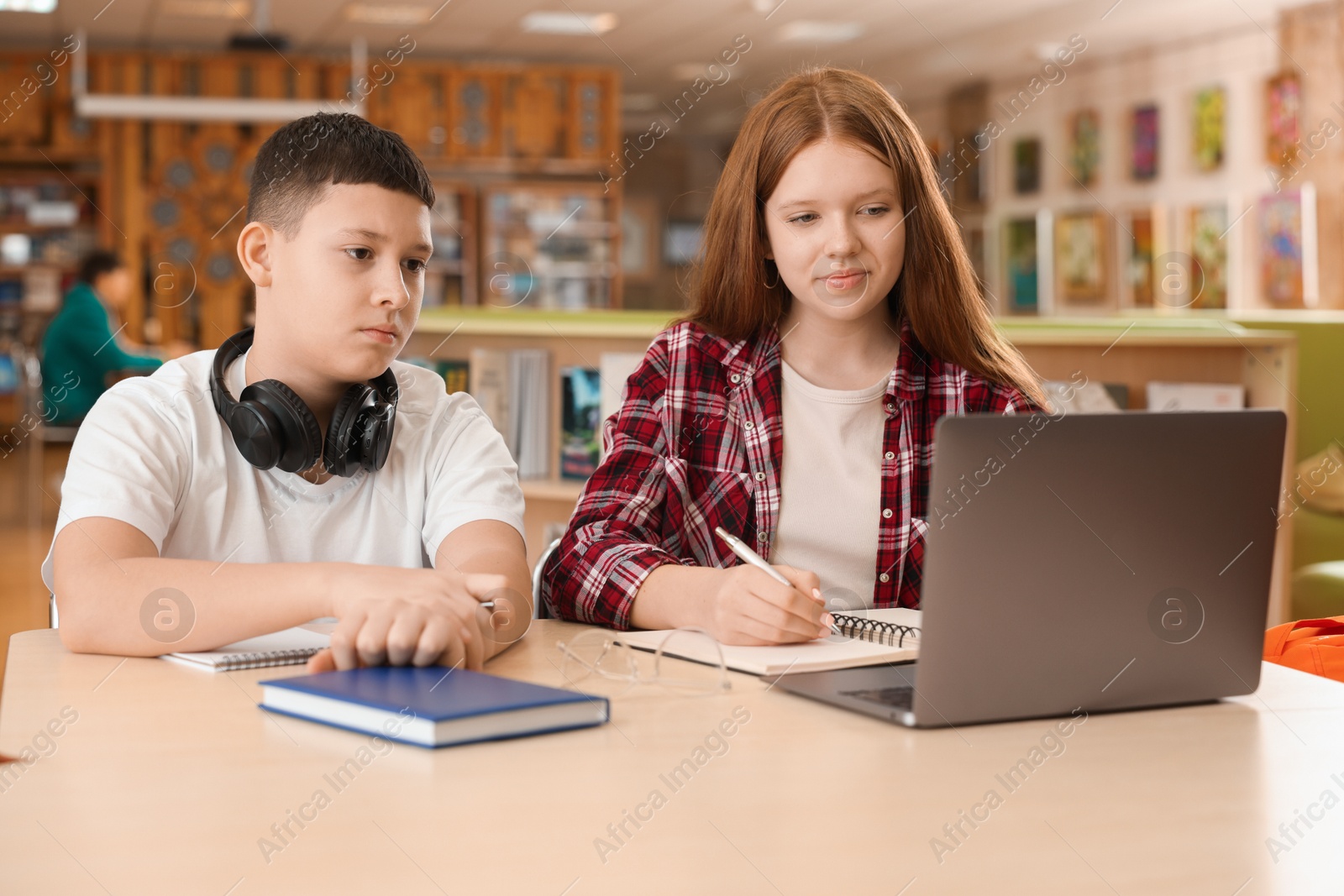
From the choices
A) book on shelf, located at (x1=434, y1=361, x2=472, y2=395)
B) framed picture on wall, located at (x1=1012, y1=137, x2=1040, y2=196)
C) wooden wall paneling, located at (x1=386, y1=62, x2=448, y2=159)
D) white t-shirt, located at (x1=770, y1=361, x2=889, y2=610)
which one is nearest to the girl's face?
white t-shirt, located at (x1=770, y1=361, x2=889, y2=610)

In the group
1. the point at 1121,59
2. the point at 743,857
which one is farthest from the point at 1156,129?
the point at 743,857

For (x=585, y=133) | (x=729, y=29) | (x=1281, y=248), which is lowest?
(x=1281, y=248)

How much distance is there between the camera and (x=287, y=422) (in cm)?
133

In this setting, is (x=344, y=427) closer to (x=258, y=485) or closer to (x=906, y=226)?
(x=258, y=485)

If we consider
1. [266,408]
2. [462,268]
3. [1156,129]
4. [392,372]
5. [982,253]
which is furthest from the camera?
[982,253]

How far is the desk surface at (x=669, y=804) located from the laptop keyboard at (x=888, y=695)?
0.03m

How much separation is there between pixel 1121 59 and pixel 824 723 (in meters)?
9.24

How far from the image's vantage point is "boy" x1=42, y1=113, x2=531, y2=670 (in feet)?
3.85

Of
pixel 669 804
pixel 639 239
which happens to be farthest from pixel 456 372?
pixel 639 239

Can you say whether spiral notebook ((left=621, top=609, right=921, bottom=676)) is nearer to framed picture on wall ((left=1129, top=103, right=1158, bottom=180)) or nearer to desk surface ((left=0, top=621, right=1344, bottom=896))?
desk surface ((left=0, top=621, right=1344, bottom=896))

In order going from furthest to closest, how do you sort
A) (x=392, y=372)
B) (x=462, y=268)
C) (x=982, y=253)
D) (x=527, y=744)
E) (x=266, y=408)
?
→ (x=982, y=253) → (x=462, y=268) → (x=392, y=372) → (x=266, y=408) → (x=527, y=744)

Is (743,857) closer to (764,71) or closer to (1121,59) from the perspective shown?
(1121,59)

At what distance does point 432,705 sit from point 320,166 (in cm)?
74

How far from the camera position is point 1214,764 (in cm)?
91
